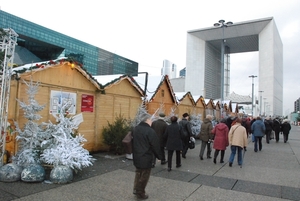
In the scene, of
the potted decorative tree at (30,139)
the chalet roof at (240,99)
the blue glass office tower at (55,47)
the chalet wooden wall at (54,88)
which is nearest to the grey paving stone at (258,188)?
the potted decorative tree at (30,139)

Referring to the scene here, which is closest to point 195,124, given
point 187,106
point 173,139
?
point 187,106

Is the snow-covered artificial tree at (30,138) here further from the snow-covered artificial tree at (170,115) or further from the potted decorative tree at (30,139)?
the snow-covered artificial tree at (170,115)

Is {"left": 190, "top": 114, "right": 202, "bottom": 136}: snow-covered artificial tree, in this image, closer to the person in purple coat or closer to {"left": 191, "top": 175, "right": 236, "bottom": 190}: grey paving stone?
the person in purple coat

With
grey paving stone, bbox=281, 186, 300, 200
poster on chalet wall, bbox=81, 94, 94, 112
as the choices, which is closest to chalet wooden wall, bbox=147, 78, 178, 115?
poster on chalet wall, bbox=81, 94, 94, 112

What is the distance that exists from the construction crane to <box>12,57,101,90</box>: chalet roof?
1.89 feet

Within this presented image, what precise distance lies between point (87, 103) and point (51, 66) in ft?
6.68

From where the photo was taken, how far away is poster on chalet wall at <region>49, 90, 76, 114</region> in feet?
26.0

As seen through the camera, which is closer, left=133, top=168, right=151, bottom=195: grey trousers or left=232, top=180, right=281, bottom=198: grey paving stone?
left=133, top=168, right=151, bottom=195: grey trousers

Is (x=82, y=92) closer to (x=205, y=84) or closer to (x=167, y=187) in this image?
(x=167, y=187)

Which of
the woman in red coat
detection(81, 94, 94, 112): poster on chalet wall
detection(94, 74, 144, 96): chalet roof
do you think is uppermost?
detection(94, 74, 144, 96): chalet roof

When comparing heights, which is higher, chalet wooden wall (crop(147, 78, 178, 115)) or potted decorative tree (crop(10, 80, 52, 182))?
chalet wooden wall (crop(147, 78, 178, 115))

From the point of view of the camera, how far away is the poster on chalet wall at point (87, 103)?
9.06m

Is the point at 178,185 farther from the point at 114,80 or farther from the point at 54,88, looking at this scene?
the point at 114,80

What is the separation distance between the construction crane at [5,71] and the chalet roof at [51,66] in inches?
22.7
